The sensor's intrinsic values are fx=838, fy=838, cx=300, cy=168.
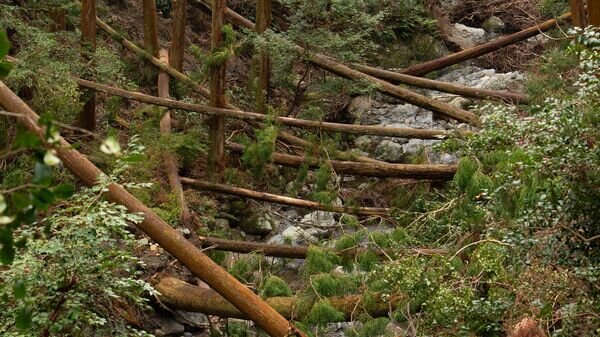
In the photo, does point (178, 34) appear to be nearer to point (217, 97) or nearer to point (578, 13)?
point (217, 97)

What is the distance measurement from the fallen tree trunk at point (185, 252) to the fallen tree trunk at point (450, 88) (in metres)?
5.59

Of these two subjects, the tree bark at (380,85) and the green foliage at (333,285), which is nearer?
the green foliage at (333,285)

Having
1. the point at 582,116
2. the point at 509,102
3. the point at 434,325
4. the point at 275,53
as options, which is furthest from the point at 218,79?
the point at 582,116

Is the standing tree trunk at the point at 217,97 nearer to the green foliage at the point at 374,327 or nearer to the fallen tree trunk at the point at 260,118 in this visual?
the fallen tree trunk at the point at 260,118

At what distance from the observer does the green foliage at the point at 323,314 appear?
6.73 meters

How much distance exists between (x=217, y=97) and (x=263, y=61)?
1846 millimetres

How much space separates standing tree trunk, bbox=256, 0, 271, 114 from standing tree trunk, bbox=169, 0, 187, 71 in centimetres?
108

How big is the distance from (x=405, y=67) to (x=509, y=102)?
14.6ft

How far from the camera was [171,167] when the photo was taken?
9.60 meters

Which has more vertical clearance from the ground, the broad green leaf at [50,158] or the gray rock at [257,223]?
the broad green leaf at [50,158]

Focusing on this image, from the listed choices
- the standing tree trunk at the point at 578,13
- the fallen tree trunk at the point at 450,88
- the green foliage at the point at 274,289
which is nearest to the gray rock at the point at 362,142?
the fallen tree trunk at the point at 450,88

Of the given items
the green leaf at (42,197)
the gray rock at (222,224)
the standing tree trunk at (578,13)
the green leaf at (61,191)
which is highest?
the green leaf at (42,197)

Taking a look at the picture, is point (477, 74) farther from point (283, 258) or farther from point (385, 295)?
point (385, 295)

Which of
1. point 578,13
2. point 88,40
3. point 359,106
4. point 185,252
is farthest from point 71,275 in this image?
point 359,106
